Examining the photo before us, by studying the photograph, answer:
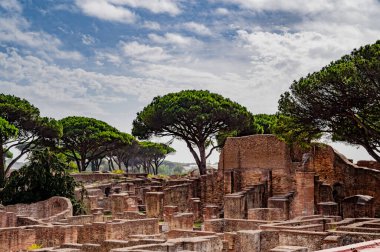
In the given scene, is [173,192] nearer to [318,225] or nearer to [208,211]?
[208,211]

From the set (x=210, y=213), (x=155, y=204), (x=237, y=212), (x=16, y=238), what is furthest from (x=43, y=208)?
(x=237, y=212)

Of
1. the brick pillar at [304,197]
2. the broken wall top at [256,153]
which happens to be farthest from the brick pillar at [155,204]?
the brick pillar at [304,197]

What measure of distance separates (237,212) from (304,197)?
313 cm

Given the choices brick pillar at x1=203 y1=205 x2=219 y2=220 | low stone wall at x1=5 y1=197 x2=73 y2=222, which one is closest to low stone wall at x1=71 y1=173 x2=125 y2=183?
low stone wall at x1=5 y1=197 x2=73 y2=222

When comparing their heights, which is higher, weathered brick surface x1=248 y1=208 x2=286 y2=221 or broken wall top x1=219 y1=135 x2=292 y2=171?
broken wall top x1=219 y1=135 x2=292 y2=171

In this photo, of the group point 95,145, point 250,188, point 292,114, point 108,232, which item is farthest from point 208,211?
point 95,145

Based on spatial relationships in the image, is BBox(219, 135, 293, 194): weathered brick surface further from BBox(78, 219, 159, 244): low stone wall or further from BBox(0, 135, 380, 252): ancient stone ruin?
BBox(78, 219, 159, 244): low stone wall

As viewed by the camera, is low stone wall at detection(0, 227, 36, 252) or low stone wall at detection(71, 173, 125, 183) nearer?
low stone wall at detection(0, 227, 36, 252)

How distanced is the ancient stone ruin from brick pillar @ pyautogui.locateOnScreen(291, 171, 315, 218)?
45mm

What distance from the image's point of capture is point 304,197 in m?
24.6

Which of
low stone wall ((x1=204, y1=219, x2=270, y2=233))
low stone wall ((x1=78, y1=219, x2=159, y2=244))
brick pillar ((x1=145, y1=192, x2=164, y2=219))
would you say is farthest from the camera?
brick pillar ((x1=145, y1=192, x2=164, y2=219))

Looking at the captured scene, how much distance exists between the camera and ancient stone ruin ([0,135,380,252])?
45.1 ft

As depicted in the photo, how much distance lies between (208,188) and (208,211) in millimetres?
7040

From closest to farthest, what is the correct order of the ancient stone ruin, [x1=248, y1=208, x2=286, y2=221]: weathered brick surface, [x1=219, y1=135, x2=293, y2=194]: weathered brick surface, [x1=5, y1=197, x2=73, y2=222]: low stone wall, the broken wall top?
1. the ancient stone ruin
2. [x1=248, y1=208, x2=286, y2=221]: weathered brick surface
3. [x1=5, y1=197, x2=73, y2=222]: low stone wall
4. [x1=219, y1=135, x2=293, y2=194]: weathered brick surface
5. the broken wall top
